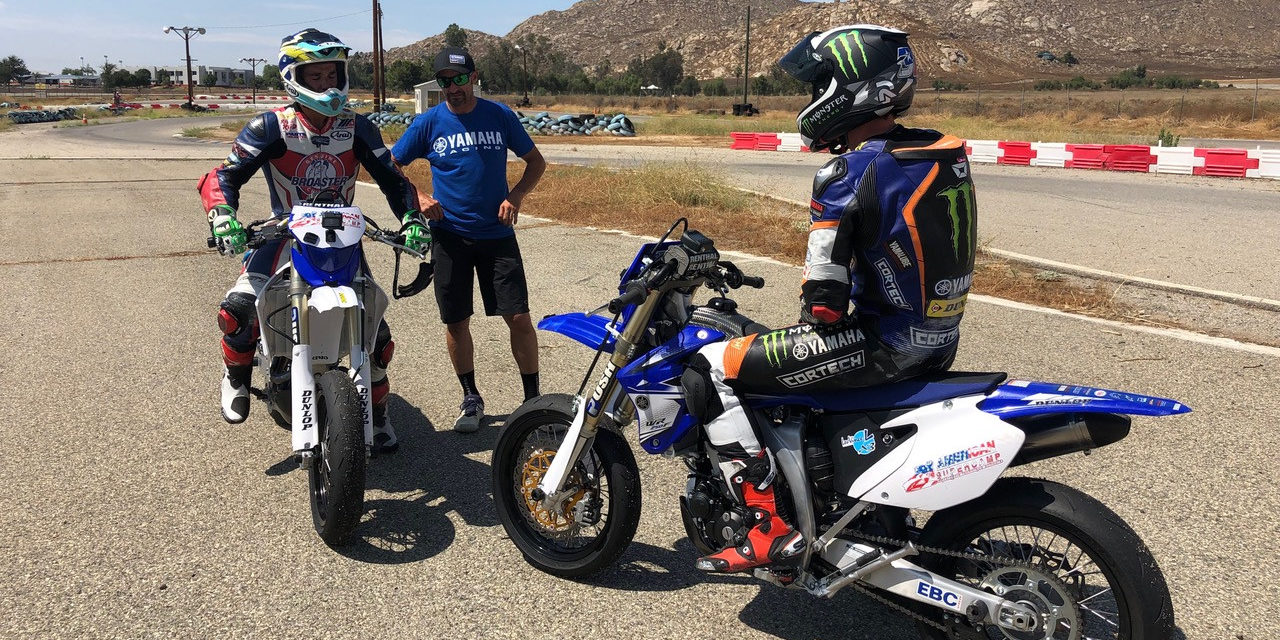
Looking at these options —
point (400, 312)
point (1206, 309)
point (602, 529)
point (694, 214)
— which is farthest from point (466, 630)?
point (694, 214)

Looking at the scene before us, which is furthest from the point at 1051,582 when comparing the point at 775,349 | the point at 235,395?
the point at 235,395

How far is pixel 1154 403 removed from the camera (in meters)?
2.52

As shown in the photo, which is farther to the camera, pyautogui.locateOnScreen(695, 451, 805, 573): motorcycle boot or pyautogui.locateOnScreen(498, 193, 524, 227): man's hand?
pyautogui.locateOnScreen(498, 193, 524, 227): man's hand

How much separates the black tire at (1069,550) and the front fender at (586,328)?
1.31 meters

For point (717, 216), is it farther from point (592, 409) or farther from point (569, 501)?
point (592, 409)

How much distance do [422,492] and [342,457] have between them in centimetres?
90

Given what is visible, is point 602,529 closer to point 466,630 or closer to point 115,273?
point 466,630

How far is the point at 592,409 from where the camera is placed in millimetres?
3342

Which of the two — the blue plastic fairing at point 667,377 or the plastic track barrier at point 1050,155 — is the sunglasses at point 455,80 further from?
the plastic track barrier at point 1050,155

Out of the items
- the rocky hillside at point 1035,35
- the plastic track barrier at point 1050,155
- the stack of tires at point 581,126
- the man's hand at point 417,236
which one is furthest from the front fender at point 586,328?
the rocky hillside at point 1035,35

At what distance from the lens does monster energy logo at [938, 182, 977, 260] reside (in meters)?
2.78

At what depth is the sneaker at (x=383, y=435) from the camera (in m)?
4.86

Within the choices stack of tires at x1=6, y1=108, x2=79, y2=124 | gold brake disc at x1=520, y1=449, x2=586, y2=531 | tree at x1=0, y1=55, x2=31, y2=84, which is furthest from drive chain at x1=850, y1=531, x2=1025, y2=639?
tree at x1=0, y1=55, x2=31, y2=84

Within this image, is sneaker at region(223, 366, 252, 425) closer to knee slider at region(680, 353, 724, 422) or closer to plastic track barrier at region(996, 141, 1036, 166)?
knee slider at region(680, 353, 724, 422)
